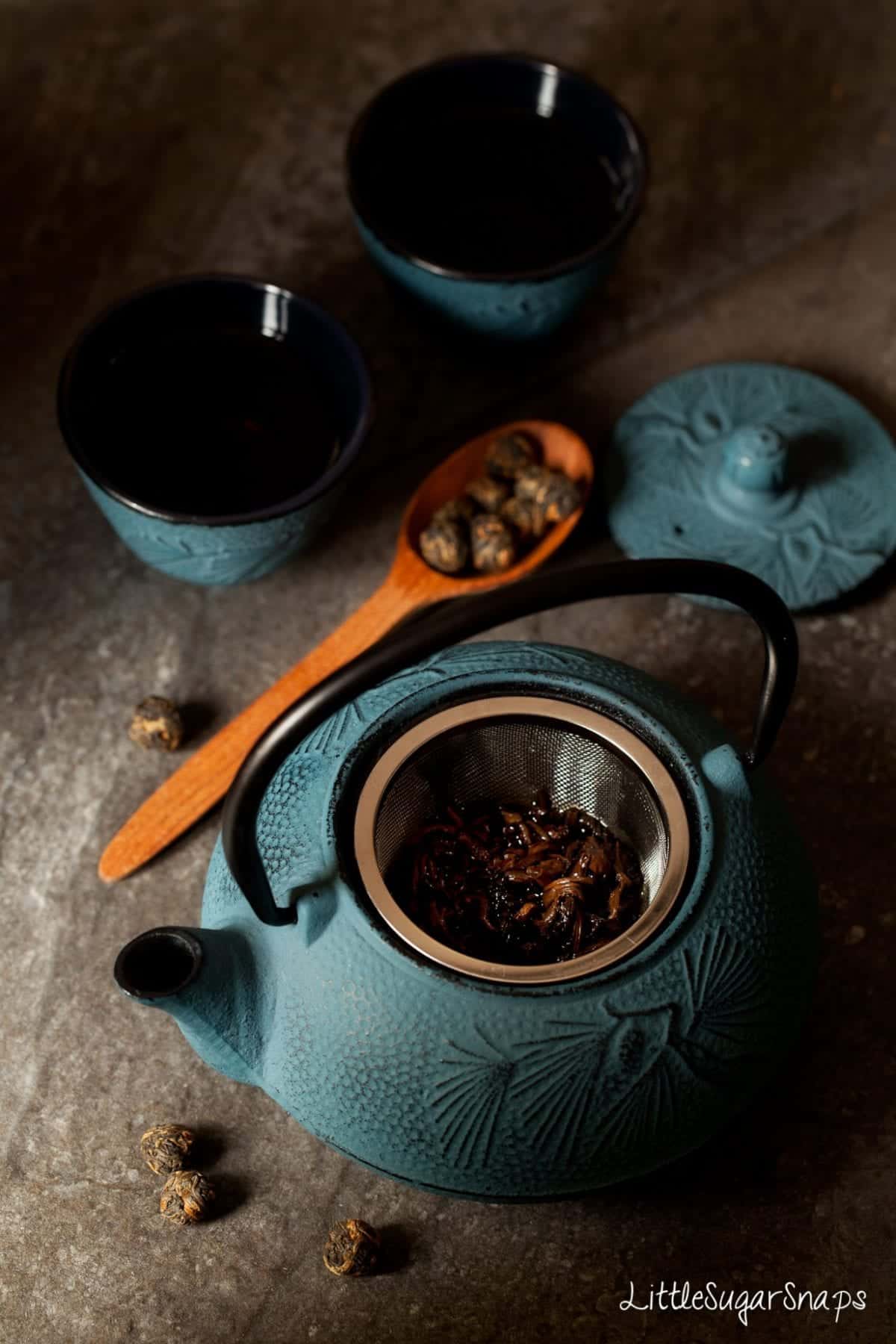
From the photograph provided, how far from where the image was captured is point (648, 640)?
5.28 feet

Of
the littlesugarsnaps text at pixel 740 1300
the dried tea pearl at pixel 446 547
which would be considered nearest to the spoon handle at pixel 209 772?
the dried tea pearl at pixel 446 547

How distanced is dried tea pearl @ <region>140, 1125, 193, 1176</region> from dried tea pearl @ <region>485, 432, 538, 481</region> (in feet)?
2.78

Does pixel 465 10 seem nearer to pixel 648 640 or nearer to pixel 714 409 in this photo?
pixel 714 409

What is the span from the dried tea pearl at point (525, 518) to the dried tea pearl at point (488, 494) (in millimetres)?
Result: 23

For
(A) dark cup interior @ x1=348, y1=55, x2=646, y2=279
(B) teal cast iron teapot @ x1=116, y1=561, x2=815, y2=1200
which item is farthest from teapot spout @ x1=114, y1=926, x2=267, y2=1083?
(A) dark cup interior @ x1=348, y1=55, x2=646, y2=279

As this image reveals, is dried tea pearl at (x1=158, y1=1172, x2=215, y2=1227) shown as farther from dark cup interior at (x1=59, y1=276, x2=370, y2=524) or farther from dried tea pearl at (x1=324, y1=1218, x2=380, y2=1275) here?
dark cup interior at (x1=59, y1=276, x2=370, y2=524)

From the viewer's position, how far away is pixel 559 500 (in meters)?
1.60

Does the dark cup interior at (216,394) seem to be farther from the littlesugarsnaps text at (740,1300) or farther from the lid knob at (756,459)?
the littlesugarsnaps text at (740,1300)

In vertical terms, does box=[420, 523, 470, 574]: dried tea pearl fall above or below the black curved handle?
below

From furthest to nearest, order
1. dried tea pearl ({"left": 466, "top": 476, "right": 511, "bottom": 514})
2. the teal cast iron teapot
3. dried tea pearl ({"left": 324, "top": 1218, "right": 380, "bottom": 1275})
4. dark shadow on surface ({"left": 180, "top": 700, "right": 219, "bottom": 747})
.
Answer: dried tea pearl ({"left": 466, "top": 476, "right": 511, "bottom": 514})
dark shadow on surface ({"left": 180, "top": 700, "right": 219, "bottom": 747})
dried tea pearl ({"left": 324, "top": 1218, "right": 380, "bottom": 1275})
the teal cast iron teapot

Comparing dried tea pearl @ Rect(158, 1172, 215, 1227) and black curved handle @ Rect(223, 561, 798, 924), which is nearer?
black curved handle @ Rect(223, 561, 798, 924)

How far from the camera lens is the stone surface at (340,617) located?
1.22m

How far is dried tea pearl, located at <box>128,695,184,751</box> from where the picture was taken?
4.90 feet

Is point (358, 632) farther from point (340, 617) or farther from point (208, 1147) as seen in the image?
point (208, 1147)
